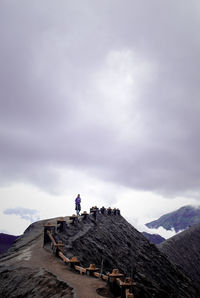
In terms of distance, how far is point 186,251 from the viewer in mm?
60250

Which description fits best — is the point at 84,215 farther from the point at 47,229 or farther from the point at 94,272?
the point at 94,272

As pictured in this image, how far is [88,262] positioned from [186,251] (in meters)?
50.9

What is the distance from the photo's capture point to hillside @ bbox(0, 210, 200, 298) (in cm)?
1109

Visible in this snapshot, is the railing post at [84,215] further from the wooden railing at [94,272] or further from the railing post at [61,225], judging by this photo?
the railing post at [61,225]

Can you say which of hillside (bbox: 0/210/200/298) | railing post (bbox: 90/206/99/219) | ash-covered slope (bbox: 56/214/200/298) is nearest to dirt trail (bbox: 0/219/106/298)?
hillside (bbox: 0/210/200/298)

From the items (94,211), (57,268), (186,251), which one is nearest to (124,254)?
(94,211)

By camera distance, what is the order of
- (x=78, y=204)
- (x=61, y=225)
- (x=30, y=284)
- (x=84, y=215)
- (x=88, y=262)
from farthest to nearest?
(x=78, y=204) → (x=84, y=215) → (x=61, y=225) → (x=88, y=262) → (x=30, y=284)

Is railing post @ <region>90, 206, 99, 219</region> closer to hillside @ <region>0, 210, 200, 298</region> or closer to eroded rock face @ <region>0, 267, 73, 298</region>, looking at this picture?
hillside @ <region>0, 210, 200, 298</region>

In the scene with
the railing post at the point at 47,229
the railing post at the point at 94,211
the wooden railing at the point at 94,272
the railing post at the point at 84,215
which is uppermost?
the railing post at the point at 94,211

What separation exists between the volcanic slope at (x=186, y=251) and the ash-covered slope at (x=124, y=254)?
16616 mm

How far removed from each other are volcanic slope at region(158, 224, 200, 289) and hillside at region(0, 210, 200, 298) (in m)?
18.2

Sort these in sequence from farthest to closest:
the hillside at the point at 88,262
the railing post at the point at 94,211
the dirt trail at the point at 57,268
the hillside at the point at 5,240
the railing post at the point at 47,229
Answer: the hillside at the point at 5,240 < the railing post at the point at 94,211 < the railing post at the point at 47,229 < the hillside at the point at 88,262 < the dirt trail at the point at 57,268

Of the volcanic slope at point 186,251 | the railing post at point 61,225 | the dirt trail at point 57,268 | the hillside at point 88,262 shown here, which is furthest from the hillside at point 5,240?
the dirt trail at point 57,268

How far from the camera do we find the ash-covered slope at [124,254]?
19594 mm
